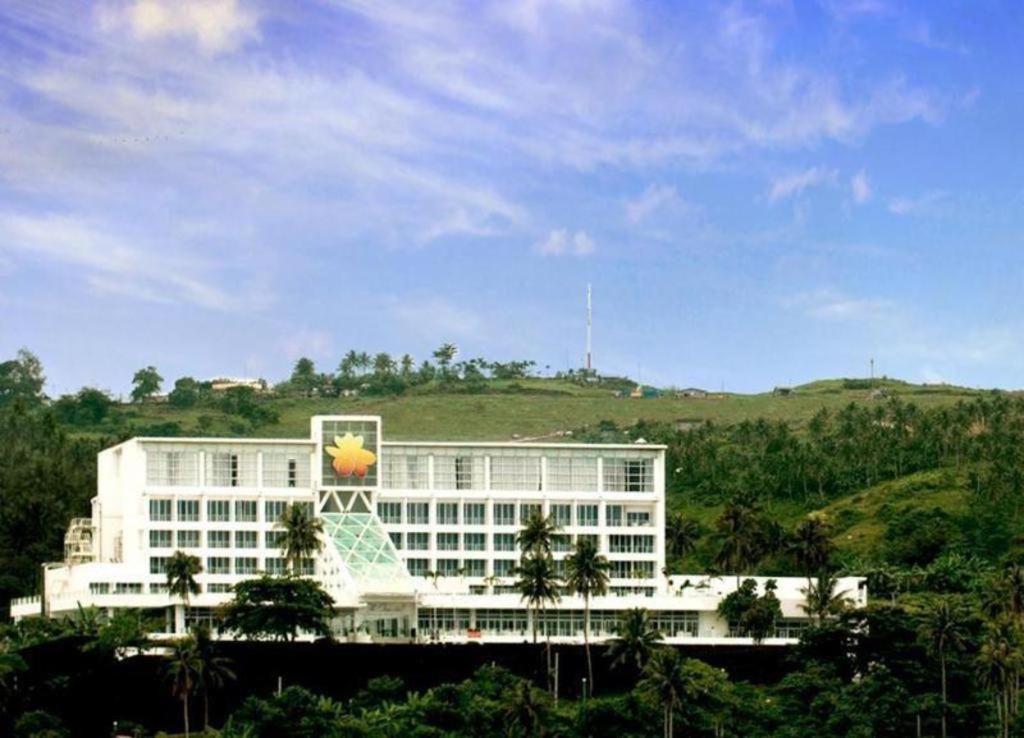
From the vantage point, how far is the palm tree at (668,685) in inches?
5960

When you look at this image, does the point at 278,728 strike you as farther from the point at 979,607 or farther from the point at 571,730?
the point at 979,607

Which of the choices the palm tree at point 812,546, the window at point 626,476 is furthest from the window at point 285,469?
the palm tree at point 812,546

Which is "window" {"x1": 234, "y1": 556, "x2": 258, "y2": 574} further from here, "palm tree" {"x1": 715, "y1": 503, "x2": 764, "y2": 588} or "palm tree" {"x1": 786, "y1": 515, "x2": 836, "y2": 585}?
"palm tree" {"x1": 786, "y1": 515, "x2": 836, "y2": 585}

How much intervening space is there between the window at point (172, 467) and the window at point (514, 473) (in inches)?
1047

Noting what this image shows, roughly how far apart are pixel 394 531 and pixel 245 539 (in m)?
13.1

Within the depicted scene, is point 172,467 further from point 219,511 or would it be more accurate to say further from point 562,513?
point 562,513

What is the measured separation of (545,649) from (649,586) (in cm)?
2376

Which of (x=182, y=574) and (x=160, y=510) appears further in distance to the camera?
(x=160, y=510)

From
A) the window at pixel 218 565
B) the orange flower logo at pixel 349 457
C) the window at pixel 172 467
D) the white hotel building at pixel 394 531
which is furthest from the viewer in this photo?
the orange flower logo at pixel 349 457

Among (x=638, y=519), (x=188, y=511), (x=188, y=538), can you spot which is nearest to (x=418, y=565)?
(x=638, y=519)

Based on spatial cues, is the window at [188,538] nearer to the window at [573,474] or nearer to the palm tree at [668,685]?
the window at [573,474]

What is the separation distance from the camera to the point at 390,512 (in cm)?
→ 19350

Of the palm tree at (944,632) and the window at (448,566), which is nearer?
the palm tree at (944,632)

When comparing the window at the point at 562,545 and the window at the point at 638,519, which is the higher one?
the window at the point at 638,519
